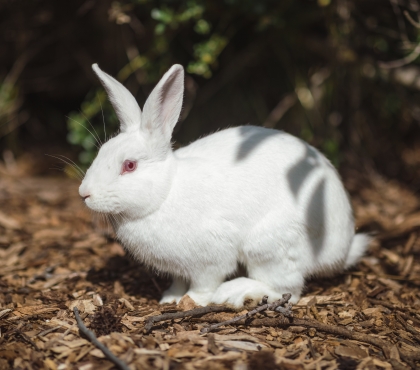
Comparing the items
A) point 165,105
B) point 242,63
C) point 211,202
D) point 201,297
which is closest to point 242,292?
point 201,297

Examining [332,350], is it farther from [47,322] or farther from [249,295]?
[47,322]

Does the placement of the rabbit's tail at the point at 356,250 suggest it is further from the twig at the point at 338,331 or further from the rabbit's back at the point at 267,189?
the twig at the point at 338,331

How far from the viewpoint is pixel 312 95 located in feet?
20.4

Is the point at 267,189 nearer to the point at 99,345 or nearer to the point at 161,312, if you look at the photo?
the point at 161,312

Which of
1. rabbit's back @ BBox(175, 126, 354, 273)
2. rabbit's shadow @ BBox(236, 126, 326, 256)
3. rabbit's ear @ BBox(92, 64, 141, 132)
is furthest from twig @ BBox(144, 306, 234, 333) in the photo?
rabbit's ear @ BBox(92, 64, 141, 132)

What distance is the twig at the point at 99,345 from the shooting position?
2623 millimetres

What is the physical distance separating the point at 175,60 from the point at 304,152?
9.12 feet

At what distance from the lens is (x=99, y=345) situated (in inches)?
109

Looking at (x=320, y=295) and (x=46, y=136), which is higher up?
(x=46, y=136)

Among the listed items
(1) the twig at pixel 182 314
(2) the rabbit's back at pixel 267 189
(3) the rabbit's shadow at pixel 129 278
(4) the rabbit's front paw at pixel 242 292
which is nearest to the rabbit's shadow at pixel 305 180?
(2) the rabbit's back at pixel 267 189

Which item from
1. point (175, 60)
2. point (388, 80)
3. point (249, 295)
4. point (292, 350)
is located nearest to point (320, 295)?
point (249, 295)

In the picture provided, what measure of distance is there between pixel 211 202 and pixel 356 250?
139cm

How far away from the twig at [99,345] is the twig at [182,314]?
0.34 meters

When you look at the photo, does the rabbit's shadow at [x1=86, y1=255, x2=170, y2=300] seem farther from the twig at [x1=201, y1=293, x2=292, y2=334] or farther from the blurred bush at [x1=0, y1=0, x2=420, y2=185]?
the blurred bush at [x1=0, y1=0, x2=420, y2=185]
